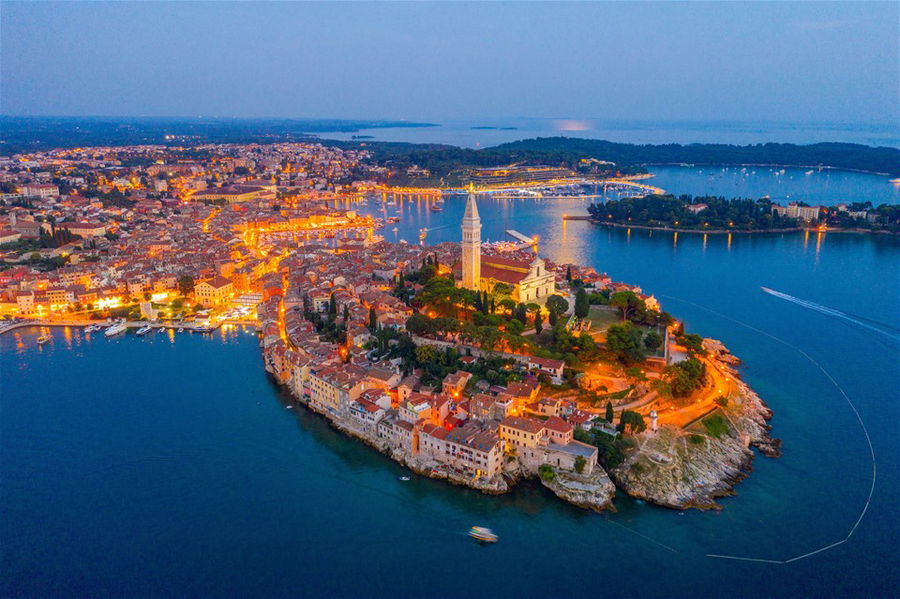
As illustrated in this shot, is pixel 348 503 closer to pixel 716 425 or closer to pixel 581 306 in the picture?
pixel 716 425

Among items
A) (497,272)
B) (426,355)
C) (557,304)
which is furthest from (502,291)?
(426,355)

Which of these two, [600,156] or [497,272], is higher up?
[600,156]

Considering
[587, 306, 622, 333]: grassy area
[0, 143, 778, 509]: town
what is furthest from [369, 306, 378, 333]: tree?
[587, 306, 622, 333]: grassy area

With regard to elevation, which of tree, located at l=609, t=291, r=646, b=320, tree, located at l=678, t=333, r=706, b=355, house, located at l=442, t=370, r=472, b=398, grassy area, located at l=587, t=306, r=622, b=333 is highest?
tree, located at l=609, t=291, r=646, b=320

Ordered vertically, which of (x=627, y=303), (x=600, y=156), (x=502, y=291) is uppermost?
(x=600, y=156)

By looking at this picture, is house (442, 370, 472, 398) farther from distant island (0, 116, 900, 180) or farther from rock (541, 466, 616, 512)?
distant island (0, 116, 900, 180)

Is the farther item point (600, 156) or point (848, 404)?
point (600, 156)

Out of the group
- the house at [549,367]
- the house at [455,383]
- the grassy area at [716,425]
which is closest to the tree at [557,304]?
the house at [549,367]
